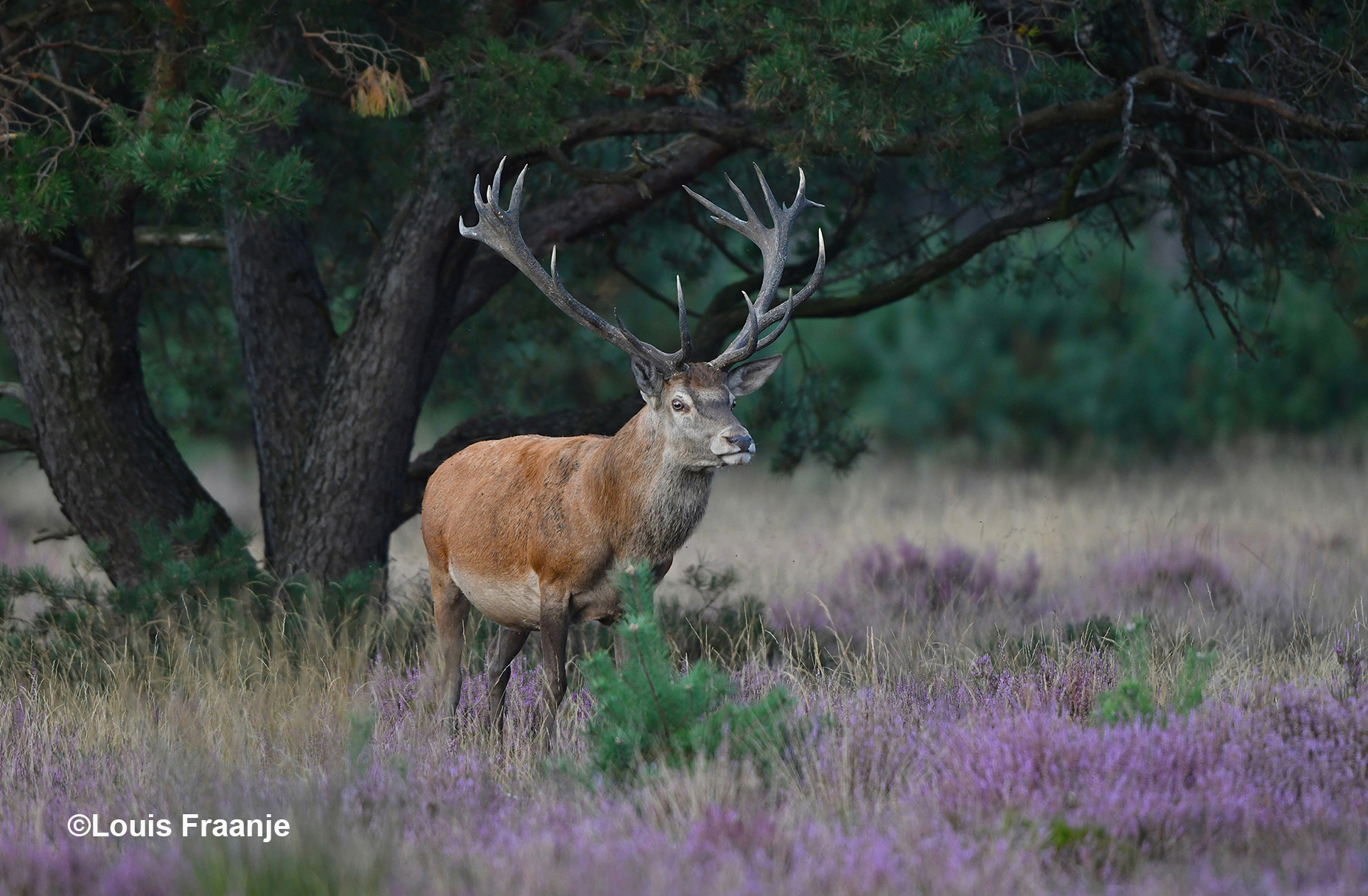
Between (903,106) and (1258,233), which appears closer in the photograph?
(903,106)

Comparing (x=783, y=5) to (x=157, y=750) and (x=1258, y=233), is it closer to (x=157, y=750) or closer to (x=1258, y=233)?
(x=1258, y=233)

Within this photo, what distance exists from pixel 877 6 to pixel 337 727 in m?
3.59

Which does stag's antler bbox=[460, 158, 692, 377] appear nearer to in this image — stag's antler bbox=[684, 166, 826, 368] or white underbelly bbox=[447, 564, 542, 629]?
stag's antler bbox=[684, 166, 826, 368]

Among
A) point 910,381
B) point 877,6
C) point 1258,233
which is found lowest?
point 910,381

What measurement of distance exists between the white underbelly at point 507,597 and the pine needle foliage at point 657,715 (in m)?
0.99

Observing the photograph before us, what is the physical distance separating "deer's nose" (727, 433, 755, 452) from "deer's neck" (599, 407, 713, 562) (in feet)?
0.92

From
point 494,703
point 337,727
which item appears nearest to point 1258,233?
point 494,703

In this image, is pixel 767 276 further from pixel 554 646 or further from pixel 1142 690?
pixel 1142 690

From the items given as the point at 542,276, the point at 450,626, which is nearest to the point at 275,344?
the point at 450,626

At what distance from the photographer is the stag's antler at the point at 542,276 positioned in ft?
16.2

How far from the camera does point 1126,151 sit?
6211 millimetres

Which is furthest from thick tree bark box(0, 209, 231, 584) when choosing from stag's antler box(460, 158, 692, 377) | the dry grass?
stag's antler box(460, 158, 692, 377)

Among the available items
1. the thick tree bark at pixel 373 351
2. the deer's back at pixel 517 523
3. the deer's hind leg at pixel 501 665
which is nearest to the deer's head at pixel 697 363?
the deer's back at pixel 517 523

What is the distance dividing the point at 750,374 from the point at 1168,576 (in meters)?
4.88
